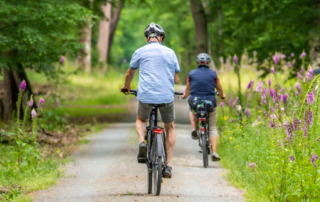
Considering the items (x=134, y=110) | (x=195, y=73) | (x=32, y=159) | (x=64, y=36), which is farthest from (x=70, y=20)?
(x=134, y=110)

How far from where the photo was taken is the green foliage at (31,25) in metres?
9.92

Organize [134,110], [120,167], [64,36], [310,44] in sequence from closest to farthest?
[120,167]
[64,36]
[310,44]
[134,110]

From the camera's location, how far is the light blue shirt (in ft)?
20.5

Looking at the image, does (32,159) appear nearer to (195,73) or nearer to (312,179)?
(195,73)

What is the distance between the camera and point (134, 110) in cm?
2006

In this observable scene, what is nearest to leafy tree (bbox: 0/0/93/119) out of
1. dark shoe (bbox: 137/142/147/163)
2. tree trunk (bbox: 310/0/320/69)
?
dark shoe (bbox: 137/142/147/163)

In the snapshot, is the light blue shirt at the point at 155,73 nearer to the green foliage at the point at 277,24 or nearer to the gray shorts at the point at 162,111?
the gray shorts at the point at 162,111

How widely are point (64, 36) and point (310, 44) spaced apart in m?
7.27

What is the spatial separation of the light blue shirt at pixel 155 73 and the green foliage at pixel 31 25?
12.1 ft

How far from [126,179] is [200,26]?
1944 centimetres

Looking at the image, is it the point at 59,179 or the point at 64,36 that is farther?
the point at 64,36

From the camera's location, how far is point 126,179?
24.0 feet

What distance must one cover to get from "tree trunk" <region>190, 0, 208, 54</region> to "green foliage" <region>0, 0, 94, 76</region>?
14354 millimetres

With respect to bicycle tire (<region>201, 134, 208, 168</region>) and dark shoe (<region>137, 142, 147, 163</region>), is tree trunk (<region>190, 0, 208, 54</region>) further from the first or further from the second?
dark shoe (<region>137, 142, 147, 163</region>)
